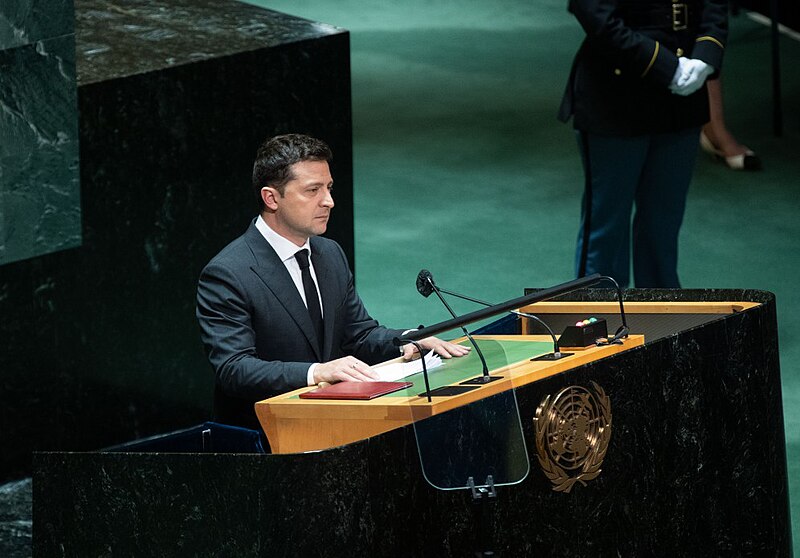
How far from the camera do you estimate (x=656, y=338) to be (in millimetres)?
3736

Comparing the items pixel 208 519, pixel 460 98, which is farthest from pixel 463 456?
pixel 460 98

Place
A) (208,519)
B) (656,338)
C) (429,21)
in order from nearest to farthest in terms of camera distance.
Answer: (208,519), (656,338), (429,21)

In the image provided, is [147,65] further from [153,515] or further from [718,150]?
[718,150]

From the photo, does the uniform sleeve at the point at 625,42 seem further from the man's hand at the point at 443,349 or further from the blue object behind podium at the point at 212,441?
the blue object behind podium at the point at 212,441

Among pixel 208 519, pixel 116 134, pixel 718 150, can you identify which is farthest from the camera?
→ pixel 718 150

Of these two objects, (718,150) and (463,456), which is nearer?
(463,456)

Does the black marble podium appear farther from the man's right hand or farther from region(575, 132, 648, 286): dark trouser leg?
region(575, 132, 648, 286): dark trouser leg

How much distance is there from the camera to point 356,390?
3.14 meters

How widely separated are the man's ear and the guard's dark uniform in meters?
2.17

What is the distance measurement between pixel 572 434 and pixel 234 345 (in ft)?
2.82

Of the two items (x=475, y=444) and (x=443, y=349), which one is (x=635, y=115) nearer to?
(x=443, y=349)

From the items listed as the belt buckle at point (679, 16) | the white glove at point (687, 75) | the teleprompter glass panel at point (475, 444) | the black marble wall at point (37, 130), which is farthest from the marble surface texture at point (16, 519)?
the belt buckle at point (679, 16)

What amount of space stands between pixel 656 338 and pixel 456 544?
0.89 metres

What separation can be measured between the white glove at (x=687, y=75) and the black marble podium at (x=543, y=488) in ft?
5.97
